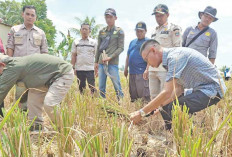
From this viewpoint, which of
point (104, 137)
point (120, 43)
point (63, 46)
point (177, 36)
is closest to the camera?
point (104, 137)

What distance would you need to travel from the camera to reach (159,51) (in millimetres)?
2121

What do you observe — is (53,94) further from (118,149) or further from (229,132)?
(229,132)

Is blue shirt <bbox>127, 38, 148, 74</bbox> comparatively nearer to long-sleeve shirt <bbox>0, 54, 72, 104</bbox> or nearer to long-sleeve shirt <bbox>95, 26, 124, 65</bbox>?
long-sleeve shirt <bbox>95, 26, 124, 65</bbox>

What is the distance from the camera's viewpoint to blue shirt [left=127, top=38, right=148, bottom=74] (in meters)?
3.49

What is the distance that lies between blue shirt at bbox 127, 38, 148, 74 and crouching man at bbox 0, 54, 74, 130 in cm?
140

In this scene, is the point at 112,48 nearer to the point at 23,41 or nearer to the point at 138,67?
the point at 138,67

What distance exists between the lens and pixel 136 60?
3.51 metres

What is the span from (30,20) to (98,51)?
47.8 inches

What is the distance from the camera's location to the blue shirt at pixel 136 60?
11.5ft

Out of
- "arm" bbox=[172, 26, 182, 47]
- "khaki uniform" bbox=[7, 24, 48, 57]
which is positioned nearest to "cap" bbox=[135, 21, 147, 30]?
"arm" bbox=[172, 26, 182, 47]

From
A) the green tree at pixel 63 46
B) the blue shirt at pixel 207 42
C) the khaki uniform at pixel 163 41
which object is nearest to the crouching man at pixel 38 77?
the khaki uniform at pixel 163 41

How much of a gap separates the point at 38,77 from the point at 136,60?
176 centimetres

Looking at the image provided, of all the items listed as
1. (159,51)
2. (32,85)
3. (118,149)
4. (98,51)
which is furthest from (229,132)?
(98,51)

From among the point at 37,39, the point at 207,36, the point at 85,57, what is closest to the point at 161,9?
the point at 207,36
